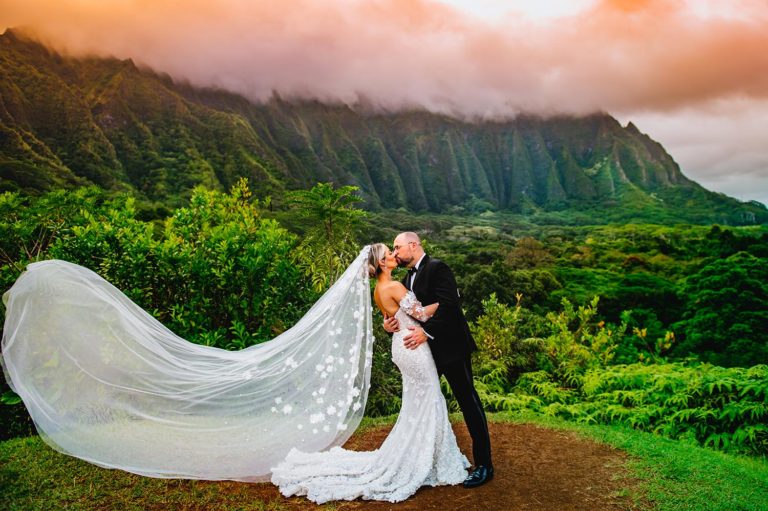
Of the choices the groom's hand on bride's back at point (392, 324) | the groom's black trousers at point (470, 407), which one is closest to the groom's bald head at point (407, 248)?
the groom's hand on bride's back at point (392, 324)

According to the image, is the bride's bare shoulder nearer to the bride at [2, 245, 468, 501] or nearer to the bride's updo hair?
the bride at [2, 245, 468, 501]

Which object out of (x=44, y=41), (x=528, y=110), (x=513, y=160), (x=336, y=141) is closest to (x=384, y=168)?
(x=336, y=141)

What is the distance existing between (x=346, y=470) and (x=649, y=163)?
419 feet

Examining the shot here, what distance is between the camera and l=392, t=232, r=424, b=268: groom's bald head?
15.7 ft

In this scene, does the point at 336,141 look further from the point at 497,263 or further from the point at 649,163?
the point at 497,263

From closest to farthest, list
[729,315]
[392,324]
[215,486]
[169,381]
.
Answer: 1. [215,486]
2. [392,324]
3. [169,381]
4. [729,315]

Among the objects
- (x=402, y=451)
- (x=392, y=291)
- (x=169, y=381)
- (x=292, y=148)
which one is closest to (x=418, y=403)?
(x=402, y=451)

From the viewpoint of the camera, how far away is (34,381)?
4723 mm

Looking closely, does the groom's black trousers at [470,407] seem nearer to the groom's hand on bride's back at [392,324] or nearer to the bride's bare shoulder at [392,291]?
the groom's hand on bride's back at [392,324]

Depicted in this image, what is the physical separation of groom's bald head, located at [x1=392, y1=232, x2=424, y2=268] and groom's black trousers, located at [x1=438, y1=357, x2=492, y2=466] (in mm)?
1074

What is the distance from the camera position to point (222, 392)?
506 cm

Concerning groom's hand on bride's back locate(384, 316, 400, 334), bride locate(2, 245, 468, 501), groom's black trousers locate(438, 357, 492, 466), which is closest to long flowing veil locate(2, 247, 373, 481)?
bride locate(2, 245, 468, 501)

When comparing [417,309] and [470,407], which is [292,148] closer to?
[417,309]

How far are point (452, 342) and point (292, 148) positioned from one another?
87.1 meters
